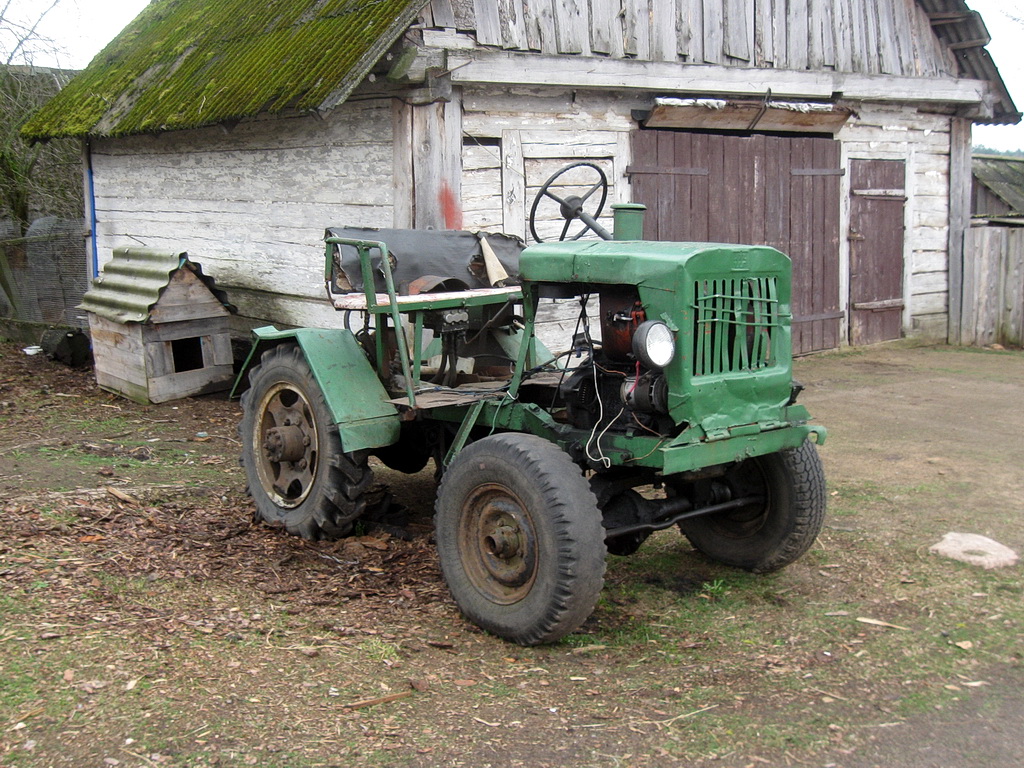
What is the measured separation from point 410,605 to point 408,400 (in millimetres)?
957

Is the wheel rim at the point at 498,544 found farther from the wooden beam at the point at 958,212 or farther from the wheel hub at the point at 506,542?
the wooden beam at the point at 958,212

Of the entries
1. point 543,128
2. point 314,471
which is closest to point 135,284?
point 543,128

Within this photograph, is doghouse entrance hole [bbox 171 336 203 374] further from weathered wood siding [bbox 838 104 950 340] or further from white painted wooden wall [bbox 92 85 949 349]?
weathered wood siding [bbox 838 104 950 340]

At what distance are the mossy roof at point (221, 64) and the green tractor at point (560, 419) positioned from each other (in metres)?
2.54

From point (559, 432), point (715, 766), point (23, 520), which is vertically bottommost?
point (715, 766)

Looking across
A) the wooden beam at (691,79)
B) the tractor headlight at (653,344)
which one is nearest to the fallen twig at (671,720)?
the tractor headlight at (653,344)

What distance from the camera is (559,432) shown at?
14.0ft

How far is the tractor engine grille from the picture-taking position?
3.93 metres

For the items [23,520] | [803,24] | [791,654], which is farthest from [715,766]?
[803,24]

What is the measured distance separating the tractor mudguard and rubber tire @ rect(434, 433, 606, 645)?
767 millimetres

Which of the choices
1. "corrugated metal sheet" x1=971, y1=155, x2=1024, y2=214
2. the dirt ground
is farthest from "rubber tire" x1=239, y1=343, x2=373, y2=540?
"corrugated metal sheet" x1=971, y1=155, x2=1024, y2=214

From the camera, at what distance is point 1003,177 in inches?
836

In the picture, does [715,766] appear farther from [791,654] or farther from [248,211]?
[248,211]

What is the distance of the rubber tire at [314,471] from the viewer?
4.85m
